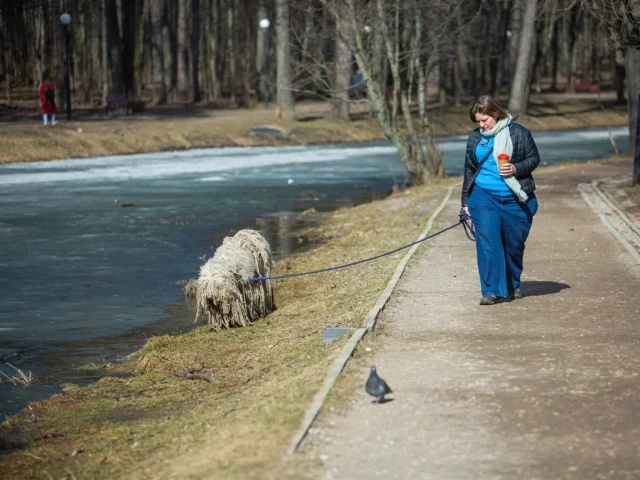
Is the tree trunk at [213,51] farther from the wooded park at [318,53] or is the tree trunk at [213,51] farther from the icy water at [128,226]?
the icy water at [128,226]

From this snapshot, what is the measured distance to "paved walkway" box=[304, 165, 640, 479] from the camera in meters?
6.52

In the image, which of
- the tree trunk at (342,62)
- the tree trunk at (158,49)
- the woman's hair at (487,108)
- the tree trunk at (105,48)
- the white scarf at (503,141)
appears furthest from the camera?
the tree trunk at (158,49)

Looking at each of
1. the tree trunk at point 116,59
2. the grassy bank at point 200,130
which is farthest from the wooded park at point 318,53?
the grassy bank at point 200,130

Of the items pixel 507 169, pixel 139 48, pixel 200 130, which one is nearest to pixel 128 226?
pixel 507 169

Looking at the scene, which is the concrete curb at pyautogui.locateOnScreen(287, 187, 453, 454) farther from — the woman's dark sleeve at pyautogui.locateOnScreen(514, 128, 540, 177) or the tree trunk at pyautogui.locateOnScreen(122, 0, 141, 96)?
the tree trunk at pyautogui.locateOnScreen(122, 0, 141, 96)

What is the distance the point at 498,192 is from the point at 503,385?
9.60 ft

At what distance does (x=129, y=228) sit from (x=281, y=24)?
815 inches

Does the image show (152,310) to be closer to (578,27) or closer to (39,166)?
(39,166)

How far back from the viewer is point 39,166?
34281 mm

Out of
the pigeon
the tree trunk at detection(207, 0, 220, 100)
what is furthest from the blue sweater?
the tree trunk at detection(207, 0, 220, 100)

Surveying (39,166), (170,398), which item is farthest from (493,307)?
(39,166)

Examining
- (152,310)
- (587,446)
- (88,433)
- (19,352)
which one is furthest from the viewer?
(152,310)

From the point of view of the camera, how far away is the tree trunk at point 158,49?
57.5 metres

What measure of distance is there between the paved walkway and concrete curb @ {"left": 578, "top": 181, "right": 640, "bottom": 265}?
65.4 inches
